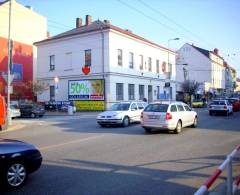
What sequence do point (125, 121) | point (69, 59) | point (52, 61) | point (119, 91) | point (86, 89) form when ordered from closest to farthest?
point (125, 121), point (86, 89), point (119, 91), point (69, 59), point (52, 61)


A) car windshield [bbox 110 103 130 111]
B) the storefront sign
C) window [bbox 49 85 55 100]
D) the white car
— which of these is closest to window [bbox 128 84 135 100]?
the storefront sign

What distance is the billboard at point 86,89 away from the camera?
41.4 m

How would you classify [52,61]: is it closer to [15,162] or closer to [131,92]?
[131,92]

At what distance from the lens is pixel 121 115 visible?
19.6 m

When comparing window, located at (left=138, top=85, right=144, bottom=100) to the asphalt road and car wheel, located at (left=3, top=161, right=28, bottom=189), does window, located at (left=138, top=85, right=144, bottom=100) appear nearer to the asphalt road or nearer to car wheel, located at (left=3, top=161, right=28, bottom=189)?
the asphalt road

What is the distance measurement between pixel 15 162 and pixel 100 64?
117ft

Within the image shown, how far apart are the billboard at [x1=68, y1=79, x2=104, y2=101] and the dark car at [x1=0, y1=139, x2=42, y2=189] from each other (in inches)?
1340

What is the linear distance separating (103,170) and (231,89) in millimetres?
122164

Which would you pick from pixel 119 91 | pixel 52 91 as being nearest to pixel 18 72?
pixel 52 91

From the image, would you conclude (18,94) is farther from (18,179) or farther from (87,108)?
(18,179)

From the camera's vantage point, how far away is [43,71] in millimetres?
49375

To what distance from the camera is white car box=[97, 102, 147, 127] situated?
1948cm

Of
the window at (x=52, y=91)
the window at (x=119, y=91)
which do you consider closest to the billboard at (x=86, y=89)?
the window at (x=119, y=91)

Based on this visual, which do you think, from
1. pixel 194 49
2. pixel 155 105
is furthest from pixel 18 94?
pixel 194 49
